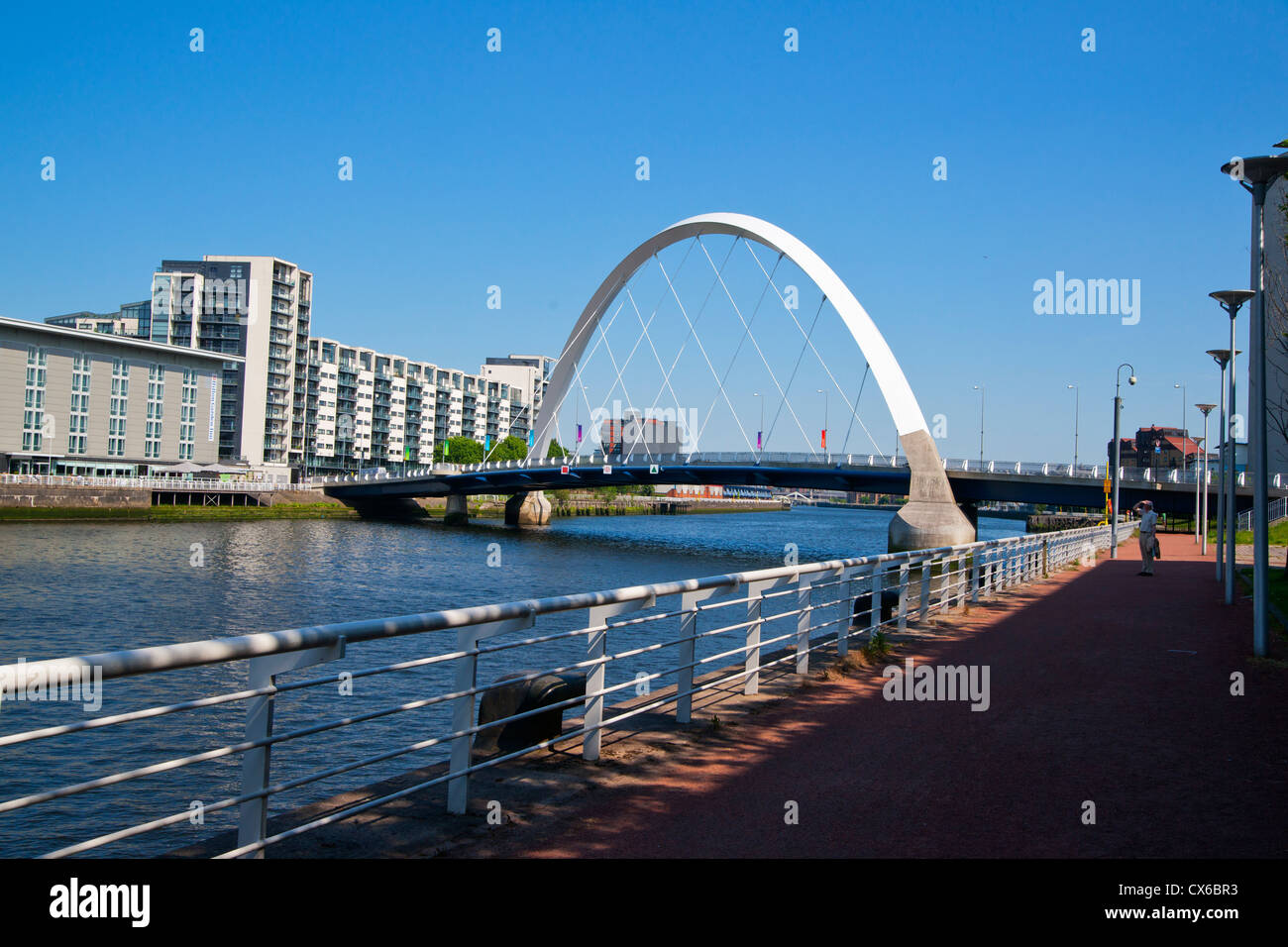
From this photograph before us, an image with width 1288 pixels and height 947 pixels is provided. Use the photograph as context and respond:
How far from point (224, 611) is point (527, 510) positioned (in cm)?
6145

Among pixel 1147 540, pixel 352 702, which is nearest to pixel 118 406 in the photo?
pixel 352 702

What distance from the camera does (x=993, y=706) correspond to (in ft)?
28.1

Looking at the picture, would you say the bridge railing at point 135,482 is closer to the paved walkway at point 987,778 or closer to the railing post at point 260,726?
the paved walkway at point 987,778

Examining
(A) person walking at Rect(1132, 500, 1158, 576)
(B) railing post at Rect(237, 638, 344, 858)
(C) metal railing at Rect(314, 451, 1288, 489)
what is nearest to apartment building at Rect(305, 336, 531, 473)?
(C) metal railing at Rect(314, 451, 1288, 489)

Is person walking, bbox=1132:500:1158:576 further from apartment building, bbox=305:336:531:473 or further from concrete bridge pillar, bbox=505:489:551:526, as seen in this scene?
apartment building, bbox=305:336:531:473

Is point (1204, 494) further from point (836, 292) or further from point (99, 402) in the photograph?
point (99, 402)

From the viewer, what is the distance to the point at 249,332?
104 metres

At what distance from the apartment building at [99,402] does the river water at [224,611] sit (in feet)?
69.1

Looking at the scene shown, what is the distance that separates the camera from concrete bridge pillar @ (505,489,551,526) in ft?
277

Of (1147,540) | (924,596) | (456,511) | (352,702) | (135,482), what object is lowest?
(352,702)

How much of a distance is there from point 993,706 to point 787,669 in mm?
2150

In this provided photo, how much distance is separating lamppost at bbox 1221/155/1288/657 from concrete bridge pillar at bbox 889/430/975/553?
31.2 m
